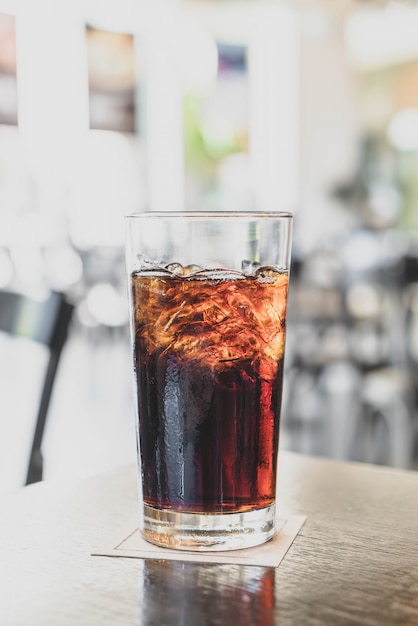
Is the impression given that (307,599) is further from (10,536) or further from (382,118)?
(382,118)

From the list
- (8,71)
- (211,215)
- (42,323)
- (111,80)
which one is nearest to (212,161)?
(111,80)

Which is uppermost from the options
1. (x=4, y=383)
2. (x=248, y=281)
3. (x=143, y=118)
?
(x=143, y=118)

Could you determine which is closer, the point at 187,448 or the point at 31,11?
the point at 187,448

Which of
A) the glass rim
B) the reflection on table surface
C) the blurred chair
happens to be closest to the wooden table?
the reflection on table surface

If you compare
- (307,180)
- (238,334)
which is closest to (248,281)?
(238,334)

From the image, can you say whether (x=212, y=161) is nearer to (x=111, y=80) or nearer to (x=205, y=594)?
(x=111, y=80)

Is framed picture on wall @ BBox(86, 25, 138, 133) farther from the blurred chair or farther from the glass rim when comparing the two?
the glass rim

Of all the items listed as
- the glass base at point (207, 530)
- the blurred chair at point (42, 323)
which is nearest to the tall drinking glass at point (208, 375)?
the glass base at point (207, 530)
